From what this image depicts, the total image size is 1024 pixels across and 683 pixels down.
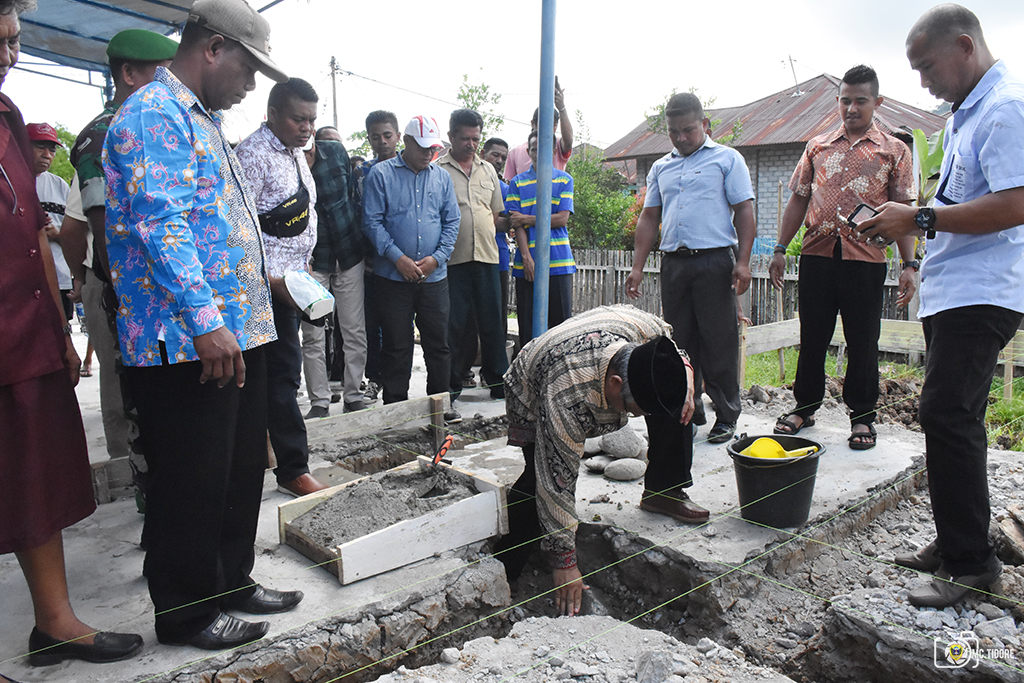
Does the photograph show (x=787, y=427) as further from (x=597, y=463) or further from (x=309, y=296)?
(x=309, y=296)

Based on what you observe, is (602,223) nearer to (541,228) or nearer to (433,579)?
(541,228)

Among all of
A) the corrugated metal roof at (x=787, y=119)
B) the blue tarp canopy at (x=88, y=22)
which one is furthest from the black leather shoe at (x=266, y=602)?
the corrugated metal roof at (x=787, y=119)

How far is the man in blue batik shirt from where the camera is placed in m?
2.01

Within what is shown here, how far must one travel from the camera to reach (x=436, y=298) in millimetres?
4855

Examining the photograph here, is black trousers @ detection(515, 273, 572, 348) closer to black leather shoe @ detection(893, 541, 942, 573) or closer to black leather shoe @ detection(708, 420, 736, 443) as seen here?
black leather shoe @ detection(708, 420, 736, 443)

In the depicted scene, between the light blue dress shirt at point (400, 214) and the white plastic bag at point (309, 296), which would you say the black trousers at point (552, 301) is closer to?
the light blue dress shirt at point (400, 214)

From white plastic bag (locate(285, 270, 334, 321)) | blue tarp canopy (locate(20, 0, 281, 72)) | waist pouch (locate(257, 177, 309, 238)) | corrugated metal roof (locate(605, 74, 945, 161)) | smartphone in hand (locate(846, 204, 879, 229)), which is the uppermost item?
corrugated metal roof (locate(605, 74, 945, 161))

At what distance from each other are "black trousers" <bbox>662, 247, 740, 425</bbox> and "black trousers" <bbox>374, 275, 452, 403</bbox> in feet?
5.25

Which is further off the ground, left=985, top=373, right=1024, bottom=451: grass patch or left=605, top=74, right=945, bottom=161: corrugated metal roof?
left=605, top=74, right=945, bottom=161: corrugated metal roof

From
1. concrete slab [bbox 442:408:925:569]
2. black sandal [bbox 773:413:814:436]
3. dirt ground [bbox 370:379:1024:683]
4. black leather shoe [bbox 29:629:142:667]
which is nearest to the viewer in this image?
black leather shoe [bbox 29:629:142:667]

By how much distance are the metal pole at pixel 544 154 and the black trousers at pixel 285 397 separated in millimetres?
1573

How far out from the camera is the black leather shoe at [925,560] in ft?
9.54

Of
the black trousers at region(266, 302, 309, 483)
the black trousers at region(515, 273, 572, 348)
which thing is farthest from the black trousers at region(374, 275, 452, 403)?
the black trousers at region(266, 302, 309, 483)

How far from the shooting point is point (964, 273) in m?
2.54
